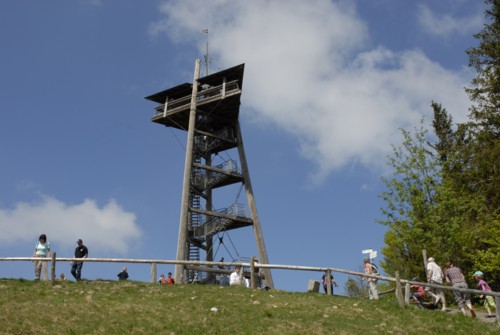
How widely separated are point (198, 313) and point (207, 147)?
2173 centimetres

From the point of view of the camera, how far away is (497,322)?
707 inches

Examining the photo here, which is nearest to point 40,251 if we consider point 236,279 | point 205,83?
point 236,279

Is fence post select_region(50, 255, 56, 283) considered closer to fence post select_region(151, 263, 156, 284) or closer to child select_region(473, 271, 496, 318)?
fence post select_region(151, 263, 156, 284)

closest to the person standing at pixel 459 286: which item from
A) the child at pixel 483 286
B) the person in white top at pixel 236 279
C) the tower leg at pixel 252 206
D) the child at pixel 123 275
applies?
the child at pixel 483 286

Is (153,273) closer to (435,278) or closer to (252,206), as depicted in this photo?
(435,278)

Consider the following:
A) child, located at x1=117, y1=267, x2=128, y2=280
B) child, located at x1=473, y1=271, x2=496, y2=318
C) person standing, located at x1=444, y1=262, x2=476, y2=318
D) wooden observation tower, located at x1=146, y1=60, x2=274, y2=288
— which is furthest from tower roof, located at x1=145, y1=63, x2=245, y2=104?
child, located at x1=473, y1=271, x2=496, y2=318

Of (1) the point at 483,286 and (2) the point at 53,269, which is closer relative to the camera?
(1) the point at 483,286

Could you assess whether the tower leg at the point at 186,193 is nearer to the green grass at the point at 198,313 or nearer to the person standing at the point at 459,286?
the green grass at the point at 198,313

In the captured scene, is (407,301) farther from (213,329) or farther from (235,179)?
(235,179)

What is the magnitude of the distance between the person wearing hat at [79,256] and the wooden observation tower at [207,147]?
969cm

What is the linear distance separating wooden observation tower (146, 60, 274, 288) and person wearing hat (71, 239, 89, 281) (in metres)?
9.69

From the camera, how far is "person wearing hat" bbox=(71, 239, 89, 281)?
2336 cm

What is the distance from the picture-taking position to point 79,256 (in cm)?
2397

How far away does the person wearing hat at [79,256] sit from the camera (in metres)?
23.4
